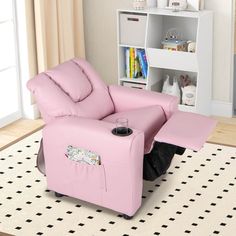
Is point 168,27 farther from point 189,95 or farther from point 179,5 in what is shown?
point 189,95

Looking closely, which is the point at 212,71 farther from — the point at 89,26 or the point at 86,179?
the point at 86,179

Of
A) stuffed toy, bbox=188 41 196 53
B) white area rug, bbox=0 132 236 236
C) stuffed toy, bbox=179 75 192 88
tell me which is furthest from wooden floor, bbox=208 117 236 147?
stuffed toy, bbox=188 41 196 53

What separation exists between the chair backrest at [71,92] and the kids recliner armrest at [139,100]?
0.06 m

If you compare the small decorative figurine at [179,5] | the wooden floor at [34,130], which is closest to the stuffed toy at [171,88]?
the wooden floor at [34,130]

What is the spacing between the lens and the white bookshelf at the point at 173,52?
4.95 m

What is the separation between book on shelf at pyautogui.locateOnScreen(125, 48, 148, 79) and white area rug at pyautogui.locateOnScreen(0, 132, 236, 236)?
1.07 m

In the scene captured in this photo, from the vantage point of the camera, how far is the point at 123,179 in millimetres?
3516

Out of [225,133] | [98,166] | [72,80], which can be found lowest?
[225,133]

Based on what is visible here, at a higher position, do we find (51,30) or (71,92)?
(51,30)

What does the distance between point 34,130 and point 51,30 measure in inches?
34.0

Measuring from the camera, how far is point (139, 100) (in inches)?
165

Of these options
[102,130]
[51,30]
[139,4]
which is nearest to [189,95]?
[139,4]

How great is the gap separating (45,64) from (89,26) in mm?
700

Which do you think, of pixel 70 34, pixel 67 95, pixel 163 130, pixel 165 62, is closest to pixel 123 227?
pixel 163 130
